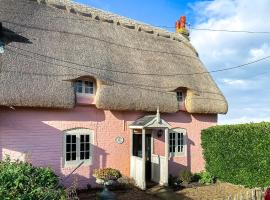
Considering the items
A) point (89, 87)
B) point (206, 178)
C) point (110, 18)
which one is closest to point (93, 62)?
point (89, 87)

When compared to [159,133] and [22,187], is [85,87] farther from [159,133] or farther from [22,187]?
[22,187]

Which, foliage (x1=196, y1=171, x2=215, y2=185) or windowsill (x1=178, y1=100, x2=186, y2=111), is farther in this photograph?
windowsill (x1=178, y1=100, x2=186, y2=111)

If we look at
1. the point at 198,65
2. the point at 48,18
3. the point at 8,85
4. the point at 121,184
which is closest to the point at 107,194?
the point at 121,184

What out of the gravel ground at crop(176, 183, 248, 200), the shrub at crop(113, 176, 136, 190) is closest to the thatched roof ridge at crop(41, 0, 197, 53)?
the shrub at crop(113, 176, 136, 190)

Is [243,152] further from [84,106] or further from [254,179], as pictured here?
[84,106]

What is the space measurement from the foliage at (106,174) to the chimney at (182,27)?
12093 millimetres

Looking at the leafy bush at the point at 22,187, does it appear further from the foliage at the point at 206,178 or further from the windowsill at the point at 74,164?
the foliage at the point at 206,178

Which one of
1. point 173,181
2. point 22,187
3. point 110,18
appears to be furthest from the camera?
point 110,18

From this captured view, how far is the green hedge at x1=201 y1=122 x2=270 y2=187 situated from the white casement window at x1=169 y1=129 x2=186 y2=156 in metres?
1.26

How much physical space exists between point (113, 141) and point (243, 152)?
19.7ft

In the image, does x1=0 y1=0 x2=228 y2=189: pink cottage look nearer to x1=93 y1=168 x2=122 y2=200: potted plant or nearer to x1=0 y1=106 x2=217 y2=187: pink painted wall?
x1=0 y1=106 x2=217 y2=187: pink painted wall

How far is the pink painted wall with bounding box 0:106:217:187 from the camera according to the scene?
13383 millimetres

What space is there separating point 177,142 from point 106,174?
5460mm

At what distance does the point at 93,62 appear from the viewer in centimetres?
1559
